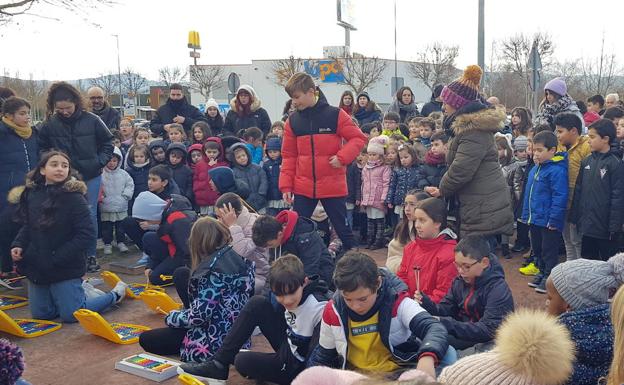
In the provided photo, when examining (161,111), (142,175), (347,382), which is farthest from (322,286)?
(161,111)

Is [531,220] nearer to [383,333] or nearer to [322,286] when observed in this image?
[322,286]

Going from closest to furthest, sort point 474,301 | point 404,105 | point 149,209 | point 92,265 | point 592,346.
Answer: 1. point 592,346
2. point 474,301
3. point 149,209
4. point 92,265
5. point 404,105

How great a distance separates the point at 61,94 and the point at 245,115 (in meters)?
3.65

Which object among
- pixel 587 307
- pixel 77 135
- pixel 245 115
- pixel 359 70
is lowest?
pixel 587 307

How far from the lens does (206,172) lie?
27.8 feet

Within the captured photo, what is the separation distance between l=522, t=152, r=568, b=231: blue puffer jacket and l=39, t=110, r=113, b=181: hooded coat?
509 cm

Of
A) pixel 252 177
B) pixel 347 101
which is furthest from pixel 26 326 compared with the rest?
pixel 347 101

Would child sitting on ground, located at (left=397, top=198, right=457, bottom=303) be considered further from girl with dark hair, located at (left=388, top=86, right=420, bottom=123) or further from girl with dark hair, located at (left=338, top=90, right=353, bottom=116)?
girl with dark hair, located at (left=388, top=86, right=420, bottom=123)

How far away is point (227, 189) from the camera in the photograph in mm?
7477

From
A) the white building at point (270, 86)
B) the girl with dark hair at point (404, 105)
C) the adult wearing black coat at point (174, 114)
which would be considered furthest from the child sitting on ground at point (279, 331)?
the white building at point (270, 86)

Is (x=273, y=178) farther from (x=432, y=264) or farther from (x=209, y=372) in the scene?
(x=209, y=372)

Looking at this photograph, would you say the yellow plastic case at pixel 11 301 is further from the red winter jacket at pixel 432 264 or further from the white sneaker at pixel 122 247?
the red winter jacket at pixel 432 264

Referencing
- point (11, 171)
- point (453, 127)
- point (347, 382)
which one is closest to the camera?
point (347, 382)

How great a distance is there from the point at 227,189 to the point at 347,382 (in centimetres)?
564
